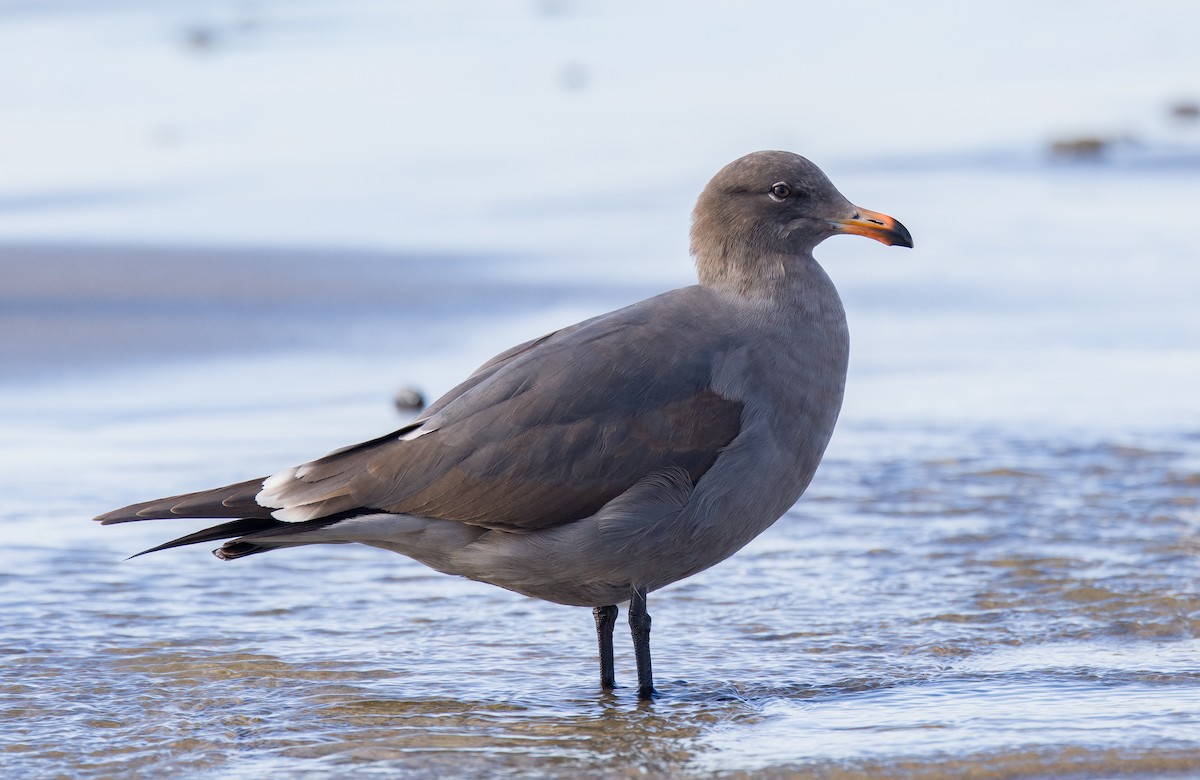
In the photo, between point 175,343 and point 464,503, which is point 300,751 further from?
point 175,343

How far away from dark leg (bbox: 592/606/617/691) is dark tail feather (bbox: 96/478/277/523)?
964 mm

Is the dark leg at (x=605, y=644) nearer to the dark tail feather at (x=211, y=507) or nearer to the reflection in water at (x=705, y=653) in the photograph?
the reflection in water at (x=705, y=653)

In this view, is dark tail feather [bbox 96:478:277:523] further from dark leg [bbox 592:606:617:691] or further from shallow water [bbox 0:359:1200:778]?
dark leg [bbox 592:606:617:691]

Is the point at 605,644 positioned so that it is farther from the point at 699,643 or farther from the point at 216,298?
the point at 216,298

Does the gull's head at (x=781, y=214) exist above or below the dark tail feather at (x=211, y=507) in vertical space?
above

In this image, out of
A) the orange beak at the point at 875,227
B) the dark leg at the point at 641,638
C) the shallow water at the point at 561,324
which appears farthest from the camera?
the orange beak at the point at 875,227

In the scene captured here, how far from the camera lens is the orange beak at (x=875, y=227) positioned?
212 inches

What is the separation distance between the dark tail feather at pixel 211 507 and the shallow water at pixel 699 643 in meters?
0.50

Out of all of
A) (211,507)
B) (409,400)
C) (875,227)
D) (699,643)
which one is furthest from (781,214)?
(409,400)

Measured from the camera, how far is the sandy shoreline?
897cm

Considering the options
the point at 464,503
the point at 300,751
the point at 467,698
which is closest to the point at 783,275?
the point at 464,503

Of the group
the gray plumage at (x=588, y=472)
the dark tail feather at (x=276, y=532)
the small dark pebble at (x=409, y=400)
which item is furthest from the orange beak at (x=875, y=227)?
the small dark pebble at (x=409, y=400)

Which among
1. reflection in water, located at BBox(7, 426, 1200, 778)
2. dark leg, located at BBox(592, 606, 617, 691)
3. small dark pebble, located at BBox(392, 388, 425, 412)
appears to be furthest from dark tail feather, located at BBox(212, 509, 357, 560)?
small dark pebble, located at BBox(392, 388, 425, 412)

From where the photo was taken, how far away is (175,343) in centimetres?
900
